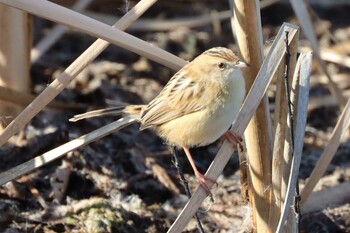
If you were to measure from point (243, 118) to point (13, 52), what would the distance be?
5.94 feet

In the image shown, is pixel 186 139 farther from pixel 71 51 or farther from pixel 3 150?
pixel 71 51

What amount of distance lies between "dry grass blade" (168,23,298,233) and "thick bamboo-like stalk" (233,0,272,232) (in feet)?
0.54

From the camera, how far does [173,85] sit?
3.49 m

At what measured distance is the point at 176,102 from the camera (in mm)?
3443

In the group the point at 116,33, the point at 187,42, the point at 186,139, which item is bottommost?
the point at 186,139

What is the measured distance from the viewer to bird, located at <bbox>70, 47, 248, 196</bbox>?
3.14 m

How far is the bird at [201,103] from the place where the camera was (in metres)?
3.14

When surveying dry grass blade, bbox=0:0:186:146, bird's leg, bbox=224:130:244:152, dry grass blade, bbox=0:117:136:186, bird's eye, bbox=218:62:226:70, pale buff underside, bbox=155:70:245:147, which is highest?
dry grass blade, bbox=0:0:186:146

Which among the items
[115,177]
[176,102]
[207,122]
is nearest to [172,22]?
[115,177]

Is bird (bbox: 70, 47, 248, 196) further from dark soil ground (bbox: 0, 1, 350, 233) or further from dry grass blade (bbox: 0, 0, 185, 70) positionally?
dark soil ground (bbox: 0, 1, 350, 233)

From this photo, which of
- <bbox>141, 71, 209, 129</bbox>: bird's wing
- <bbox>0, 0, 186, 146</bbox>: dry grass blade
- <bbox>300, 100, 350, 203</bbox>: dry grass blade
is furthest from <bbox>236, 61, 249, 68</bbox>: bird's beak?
<bbox>300, 100, 350, 203</bbox>: dry grass blade

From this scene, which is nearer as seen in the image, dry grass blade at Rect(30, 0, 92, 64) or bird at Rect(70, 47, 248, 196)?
bird at Rect(70, 47, 248, 196)

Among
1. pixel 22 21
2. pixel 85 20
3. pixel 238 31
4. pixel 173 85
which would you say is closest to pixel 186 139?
pixel 173 85

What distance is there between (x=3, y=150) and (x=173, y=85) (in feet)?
4.16
